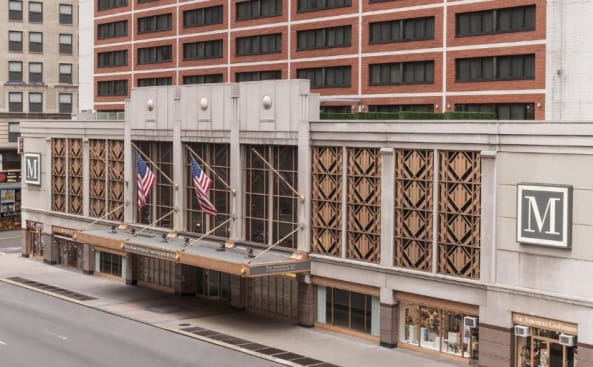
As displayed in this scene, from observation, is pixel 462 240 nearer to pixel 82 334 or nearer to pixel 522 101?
pixel 522 101

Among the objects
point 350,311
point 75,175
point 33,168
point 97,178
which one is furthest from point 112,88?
point 350,311

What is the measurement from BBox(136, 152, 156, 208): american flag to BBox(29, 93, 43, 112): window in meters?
50.5

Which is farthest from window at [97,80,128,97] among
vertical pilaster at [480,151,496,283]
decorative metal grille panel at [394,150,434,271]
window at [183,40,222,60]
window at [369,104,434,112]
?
vertical pilaster at [480,151,496,283]

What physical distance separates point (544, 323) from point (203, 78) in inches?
1751

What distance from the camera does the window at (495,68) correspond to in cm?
5588

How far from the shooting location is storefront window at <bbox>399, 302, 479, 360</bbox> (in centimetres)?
4381

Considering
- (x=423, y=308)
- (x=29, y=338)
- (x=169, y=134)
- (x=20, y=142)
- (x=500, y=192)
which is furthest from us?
(x=20, y=142)

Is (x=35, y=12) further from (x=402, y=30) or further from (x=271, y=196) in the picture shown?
(x=271, y=196)

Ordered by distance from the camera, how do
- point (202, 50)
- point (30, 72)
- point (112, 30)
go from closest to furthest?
point (202, 50), point (112, 30), point (30, 72)

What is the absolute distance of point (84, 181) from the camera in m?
70.0

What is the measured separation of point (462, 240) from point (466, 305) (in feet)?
9.79

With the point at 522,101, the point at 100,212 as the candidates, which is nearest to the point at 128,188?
the point at 100,212

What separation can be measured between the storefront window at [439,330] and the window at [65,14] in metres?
73.0

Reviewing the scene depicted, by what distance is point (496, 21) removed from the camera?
5678 cm
